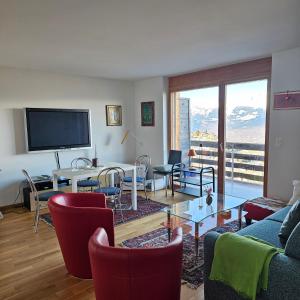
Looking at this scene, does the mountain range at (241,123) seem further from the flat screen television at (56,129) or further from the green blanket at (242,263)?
the green blanket at (242,263)

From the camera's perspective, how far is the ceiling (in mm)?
2215

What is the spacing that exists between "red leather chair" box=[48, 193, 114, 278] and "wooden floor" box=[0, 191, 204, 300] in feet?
0.55

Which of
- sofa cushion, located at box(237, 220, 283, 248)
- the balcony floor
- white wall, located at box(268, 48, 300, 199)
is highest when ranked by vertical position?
white wall, located at box(268, 48, 300, 199)

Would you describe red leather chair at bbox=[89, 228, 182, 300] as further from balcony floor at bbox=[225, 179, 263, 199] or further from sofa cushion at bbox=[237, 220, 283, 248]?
balcony floor at bbox=[225, 179, 263, 199]

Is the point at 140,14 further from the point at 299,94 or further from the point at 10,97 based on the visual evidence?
the point at 10,97

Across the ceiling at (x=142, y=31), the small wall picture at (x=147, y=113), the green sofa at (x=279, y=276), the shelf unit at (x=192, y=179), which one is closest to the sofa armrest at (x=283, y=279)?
the green sofa at (x=279, y=276)

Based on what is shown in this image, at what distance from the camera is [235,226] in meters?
3.49

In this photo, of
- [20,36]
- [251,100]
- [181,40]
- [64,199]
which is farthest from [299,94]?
[20,36]

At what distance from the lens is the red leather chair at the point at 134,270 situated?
5.03 ft

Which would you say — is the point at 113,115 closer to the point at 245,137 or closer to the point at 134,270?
the point at 245,137

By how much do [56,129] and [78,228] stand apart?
2.89m

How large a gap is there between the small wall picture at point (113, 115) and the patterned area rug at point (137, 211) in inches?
66.0

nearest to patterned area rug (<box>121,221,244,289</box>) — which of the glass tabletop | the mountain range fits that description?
the glass tabletop

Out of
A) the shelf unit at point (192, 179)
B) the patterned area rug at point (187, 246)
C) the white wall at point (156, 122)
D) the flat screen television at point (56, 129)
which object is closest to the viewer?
the patterned area rug at point (187, 246)
